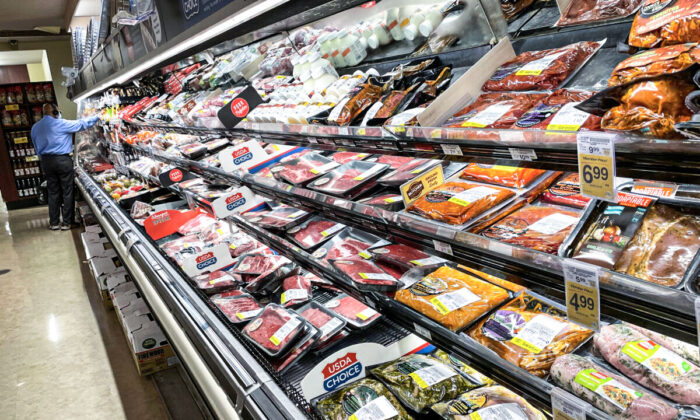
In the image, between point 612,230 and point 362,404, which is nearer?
point 612,230

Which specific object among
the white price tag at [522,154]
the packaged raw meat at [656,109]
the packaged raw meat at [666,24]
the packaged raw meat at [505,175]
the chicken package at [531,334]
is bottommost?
the chicken package at [531,334]

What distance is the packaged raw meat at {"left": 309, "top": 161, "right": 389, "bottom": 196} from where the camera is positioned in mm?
1969

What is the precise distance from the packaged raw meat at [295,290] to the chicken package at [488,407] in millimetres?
973

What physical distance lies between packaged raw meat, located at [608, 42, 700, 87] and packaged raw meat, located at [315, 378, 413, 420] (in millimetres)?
1083

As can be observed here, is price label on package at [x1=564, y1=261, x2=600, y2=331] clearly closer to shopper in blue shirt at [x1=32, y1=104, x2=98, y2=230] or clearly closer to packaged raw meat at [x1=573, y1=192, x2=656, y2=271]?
packaged raw meat at [x1=573, y1=192, x2=656, y2=271]

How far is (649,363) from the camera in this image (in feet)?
3.88

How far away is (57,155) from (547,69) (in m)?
8.38

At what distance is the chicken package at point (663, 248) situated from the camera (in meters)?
1.00

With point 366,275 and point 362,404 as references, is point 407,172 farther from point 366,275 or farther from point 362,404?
point 362,404

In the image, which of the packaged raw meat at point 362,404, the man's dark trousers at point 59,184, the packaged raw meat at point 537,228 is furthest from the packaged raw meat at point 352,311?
the man's dark trousers at point 59,184

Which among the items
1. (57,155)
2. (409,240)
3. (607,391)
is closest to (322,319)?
(409,240)

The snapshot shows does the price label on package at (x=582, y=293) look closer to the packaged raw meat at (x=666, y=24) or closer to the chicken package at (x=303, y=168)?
the packaged raw meat at (x=666, y=24)

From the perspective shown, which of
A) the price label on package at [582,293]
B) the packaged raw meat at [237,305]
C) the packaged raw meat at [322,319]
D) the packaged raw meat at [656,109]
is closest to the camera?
the packaged raw meat at [656,109]

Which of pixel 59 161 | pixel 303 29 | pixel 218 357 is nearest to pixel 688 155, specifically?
pixel 218 357
